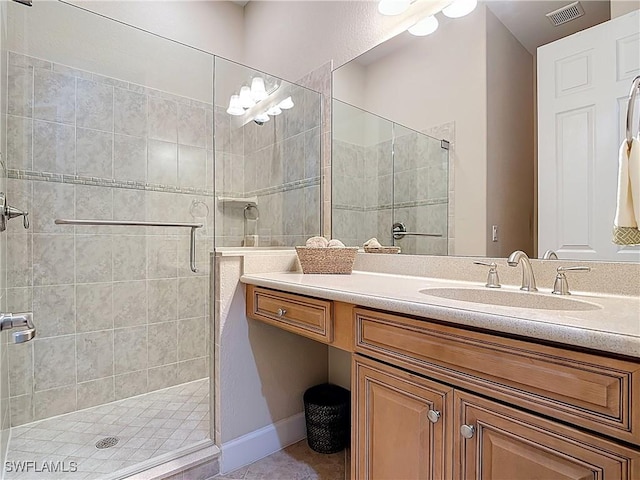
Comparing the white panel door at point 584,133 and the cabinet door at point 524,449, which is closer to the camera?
the cabinet door at point 524,449

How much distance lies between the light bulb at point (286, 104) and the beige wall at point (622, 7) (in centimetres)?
157

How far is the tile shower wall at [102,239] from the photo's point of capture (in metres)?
1.96

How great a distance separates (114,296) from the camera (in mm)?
2246

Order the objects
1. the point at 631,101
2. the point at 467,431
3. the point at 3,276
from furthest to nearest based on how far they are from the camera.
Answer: the point at 3,276, the point at 631,101, the point at 467,431

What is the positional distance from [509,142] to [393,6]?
0.95m

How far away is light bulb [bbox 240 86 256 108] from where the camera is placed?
2.25 metres

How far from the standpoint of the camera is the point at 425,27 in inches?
65.4

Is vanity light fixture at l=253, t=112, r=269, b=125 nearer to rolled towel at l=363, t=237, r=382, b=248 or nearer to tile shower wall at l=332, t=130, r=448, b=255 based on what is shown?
tile shower wall at l=332, t=130, r=448, b=255

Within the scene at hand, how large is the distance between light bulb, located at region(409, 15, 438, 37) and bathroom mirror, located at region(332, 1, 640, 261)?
0.03m

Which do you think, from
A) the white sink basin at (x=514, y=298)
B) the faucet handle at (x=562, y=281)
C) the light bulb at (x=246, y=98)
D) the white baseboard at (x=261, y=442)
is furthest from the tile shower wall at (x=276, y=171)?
the faucet handle at (x=562, y=281)

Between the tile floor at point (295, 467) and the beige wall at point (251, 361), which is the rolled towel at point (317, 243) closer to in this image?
the beige wall at point (251, 361)

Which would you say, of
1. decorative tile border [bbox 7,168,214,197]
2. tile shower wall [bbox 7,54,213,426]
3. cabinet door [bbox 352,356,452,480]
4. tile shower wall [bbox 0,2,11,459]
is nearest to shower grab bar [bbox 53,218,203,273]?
tile shower wall [bbox 7,54,213,426]

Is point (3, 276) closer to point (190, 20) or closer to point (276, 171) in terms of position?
point (276, 171)

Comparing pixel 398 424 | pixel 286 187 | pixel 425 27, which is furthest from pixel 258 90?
pixel 398 424
